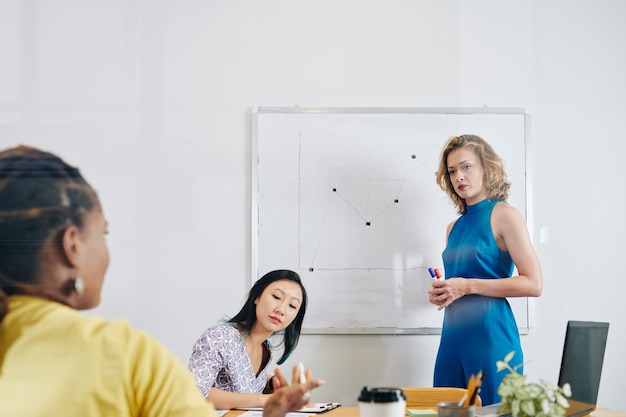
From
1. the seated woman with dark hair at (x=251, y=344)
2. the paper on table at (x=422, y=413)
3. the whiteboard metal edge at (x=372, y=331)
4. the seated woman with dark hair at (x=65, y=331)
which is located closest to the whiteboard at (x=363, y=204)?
the whiteboard metal edge at (x=372, y=331)

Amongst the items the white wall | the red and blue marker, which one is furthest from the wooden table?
the red and blue marker

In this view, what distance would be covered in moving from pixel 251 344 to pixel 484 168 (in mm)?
935

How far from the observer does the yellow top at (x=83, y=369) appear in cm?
104

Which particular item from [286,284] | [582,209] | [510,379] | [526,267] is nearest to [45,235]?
[510,379]

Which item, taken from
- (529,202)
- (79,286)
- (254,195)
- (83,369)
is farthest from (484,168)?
(83,369)

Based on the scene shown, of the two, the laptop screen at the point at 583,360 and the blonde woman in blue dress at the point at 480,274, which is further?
the blonde woman in blue dress at the point at 480,274

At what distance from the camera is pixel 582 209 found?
231 cm

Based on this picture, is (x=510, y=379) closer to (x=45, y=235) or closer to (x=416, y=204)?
(x=45, y=235)

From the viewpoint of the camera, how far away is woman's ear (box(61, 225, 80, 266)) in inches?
49.8

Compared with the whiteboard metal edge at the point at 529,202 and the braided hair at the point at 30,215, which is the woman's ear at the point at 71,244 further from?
the whiteboard metal edge at the point at 529,202

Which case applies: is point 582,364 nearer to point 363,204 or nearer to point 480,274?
point 480,274

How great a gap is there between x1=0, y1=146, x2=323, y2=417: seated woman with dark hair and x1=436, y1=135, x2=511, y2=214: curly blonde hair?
124 cm

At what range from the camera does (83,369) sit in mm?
1116

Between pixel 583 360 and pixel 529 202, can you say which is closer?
pixel 583 360
